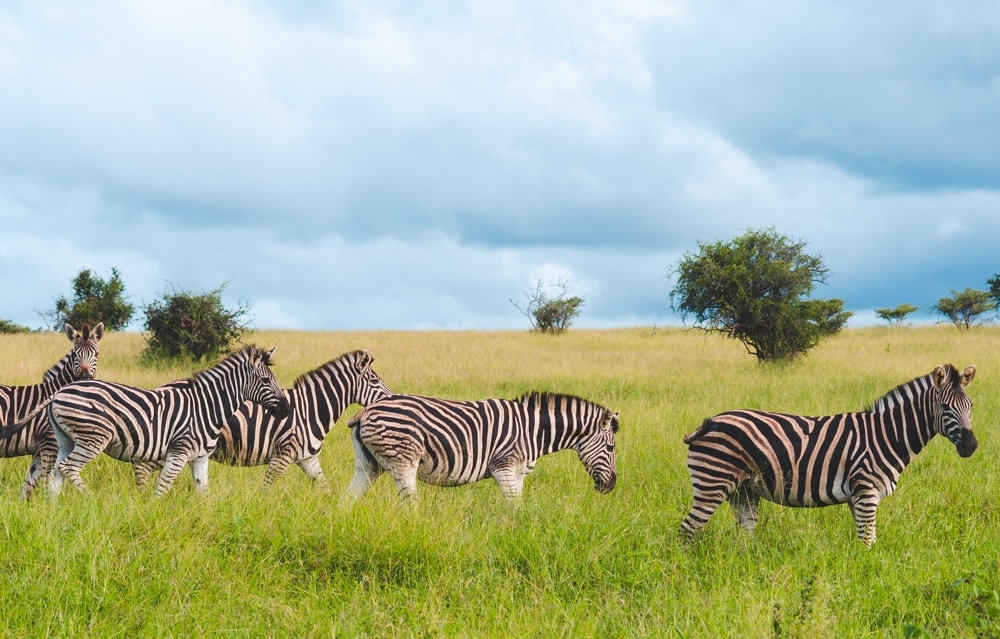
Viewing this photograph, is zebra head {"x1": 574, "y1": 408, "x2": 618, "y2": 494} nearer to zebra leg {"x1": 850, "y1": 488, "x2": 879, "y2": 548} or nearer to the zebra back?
the zebra back

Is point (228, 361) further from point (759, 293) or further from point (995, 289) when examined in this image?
point (995, 289)

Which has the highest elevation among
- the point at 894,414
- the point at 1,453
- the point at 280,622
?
the point at 894,414

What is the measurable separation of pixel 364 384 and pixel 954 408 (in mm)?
5908

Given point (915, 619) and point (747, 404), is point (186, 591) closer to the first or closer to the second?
point (915, 619)

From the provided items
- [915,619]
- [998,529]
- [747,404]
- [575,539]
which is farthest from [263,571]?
[747,404]

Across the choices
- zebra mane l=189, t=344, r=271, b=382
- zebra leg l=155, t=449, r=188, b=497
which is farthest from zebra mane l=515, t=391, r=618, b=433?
zebra leg l=155, t=449, r=188, b=497

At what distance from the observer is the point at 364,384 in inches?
383

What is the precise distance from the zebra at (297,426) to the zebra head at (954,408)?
18.1ft

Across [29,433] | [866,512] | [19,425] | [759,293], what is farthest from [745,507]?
[759,293]

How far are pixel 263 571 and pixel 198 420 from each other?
9.20 feet

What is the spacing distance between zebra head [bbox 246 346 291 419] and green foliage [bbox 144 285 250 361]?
59.2 feet

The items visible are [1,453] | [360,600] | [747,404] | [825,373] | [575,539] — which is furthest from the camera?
[825,373]

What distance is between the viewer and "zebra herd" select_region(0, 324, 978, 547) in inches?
284

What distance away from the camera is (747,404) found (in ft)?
55.1
